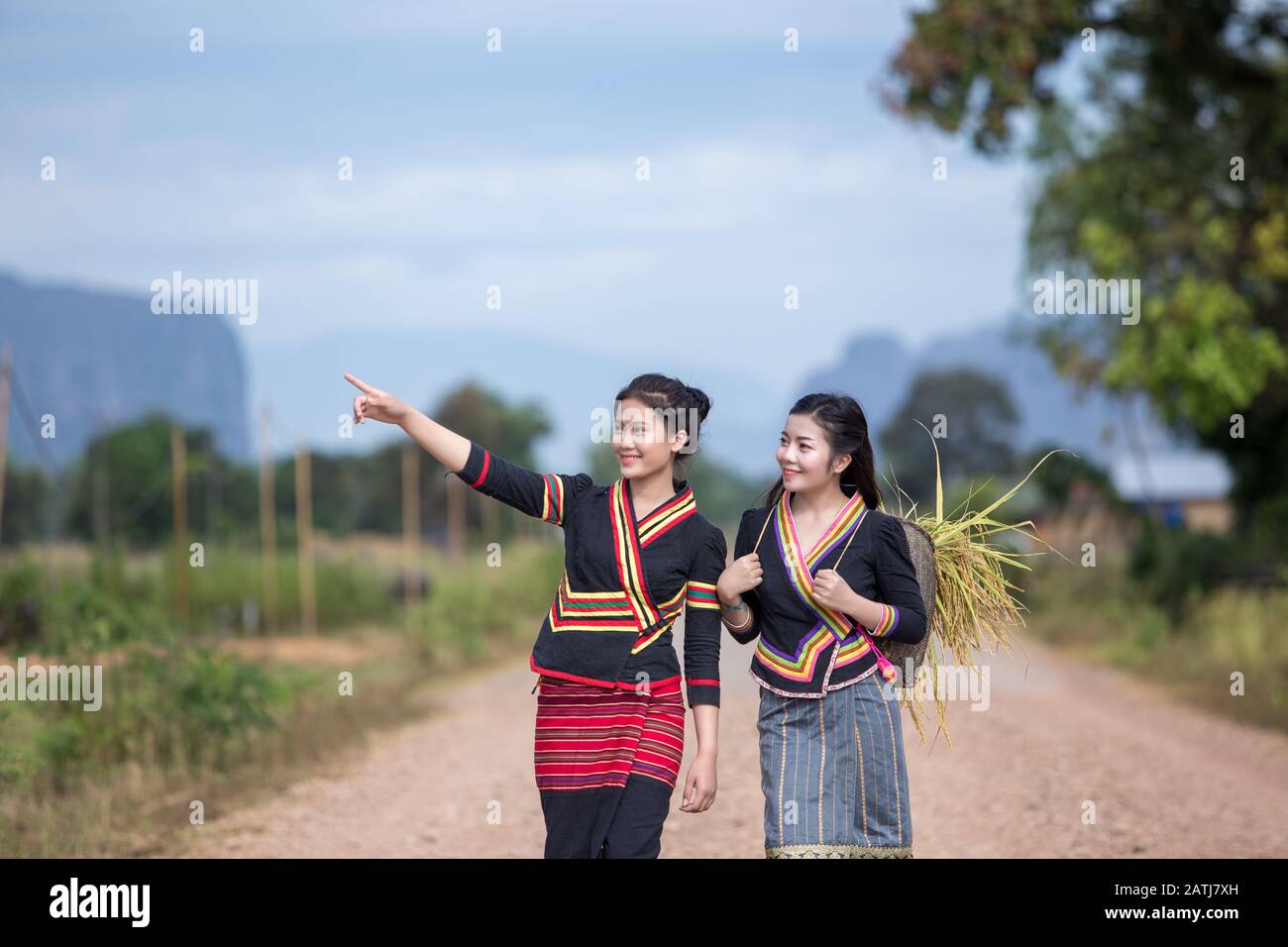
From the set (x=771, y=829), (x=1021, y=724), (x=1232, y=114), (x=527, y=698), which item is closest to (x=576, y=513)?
(x=771, y=829)

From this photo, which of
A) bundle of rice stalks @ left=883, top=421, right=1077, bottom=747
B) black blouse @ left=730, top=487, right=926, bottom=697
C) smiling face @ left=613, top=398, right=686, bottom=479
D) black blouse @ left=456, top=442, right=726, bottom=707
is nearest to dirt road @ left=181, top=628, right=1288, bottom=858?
bundle of rice stalks @ left=883, top=421, right=1077, bottom=747

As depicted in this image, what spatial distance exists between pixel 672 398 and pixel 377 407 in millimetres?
916

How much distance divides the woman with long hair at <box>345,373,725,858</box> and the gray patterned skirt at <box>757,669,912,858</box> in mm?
226

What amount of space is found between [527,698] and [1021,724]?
4.99 m

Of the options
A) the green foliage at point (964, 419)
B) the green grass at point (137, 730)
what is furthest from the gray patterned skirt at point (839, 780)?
the green foliage at point (964, 419)

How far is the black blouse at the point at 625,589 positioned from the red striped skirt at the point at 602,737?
71 millimetres

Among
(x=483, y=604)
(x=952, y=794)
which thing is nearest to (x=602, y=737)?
(x=952, y=794)

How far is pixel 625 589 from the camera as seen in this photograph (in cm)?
461

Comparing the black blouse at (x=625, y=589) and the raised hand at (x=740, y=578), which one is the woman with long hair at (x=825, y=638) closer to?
the raised hand at (x=740, y=578)

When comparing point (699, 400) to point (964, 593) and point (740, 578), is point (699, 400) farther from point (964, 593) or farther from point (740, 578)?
point (964, 593)

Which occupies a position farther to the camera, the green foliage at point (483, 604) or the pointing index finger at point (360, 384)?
the green foliage at point (483, 604)

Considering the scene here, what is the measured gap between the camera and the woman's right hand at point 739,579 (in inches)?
180

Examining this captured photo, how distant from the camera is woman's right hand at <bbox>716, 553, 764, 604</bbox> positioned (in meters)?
4.56

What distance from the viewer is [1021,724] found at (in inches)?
A: 500
